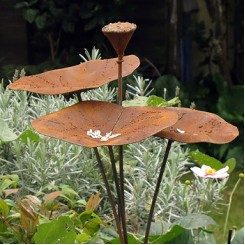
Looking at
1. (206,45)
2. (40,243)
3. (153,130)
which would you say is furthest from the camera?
(206,45)

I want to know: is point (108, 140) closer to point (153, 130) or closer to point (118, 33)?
point (153, 130)

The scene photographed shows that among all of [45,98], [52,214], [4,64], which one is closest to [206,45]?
[4,64]

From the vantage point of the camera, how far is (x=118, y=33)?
137 centimetres

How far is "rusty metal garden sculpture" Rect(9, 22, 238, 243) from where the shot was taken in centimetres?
132

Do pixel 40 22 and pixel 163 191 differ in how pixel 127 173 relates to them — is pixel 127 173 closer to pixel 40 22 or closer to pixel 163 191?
pixel 163 191

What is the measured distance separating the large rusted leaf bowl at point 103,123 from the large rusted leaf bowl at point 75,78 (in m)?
0.08

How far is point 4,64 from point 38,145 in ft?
17.3

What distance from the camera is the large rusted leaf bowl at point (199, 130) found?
1455 millimetres

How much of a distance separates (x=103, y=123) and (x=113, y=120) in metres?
0.02

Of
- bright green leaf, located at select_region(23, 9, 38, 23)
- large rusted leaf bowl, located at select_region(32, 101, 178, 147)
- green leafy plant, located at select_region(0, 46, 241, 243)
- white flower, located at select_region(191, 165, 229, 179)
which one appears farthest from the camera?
bright green leaf, located at select_region(23, 9, 38, 23)

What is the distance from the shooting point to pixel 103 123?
1389mm

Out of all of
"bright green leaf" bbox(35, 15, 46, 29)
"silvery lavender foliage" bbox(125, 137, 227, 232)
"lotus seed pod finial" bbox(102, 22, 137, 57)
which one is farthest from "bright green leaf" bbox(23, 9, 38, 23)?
"lotus seed pod finial" bbox(102, 22, 137, 57)

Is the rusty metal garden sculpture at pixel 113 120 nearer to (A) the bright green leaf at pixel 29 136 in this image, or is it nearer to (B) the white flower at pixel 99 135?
(B) the white flower at pixel 99 135

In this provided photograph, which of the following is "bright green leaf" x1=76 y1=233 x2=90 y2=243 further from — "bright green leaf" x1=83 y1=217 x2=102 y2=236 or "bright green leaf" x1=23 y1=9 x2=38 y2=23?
"bright green leaf" x1=23 y1=9 x2=38 y2=23
